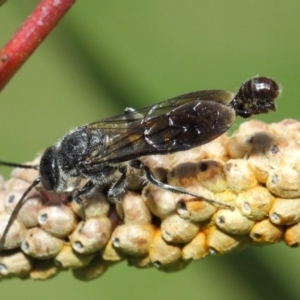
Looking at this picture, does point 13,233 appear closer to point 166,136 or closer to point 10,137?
point 166,136

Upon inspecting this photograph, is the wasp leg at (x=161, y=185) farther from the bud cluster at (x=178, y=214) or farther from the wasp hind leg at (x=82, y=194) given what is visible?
the wasp hind leg at (x=82, y=194)

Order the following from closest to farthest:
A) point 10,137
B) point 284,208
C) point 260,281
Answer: point 284,208
point 260,281
point 10,137

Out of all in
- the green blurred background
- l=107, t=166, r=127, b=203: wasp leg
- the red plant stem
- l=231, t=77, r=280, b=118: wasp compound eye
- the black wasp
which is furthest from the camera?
the green blurred background

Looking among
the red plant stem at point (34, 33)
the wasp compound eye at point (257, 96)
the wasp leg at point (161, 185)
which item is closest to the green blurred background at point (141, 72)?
the wasp leg at point (161, 185)

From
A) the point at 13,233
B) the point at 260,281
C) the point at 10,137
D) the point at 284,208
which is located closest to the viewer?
the point at 284,208

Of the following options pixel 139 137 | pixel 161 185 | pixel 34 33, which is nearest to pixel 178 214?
pixel 161 185

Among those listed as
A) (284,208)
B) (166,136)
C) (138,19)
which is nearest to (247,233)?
(284,208)

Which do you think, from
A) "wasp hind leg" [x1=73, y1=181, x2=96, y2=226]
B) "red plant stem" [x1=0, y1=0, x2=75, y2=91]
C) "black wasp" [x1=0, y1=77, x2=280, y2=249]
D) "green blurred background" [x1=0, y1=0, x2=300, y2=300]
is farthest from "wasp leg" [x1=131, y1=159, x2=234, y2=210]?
"green blurred background" [x1=0, y1=0, x2=300, y2=300]

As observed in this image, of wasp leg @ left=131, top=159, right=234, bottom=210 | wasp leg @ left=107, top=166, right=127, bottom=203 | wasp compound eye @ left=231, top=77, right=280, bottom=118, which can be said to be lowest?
wasp leg @ left=107, top=166, right=127, bottom=203

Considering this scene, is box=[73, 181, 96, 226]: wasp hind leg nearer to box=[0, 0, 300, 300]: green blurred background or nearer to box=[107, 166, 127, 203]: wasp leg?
box=[107, 166, 127, 203]: wasp leg
